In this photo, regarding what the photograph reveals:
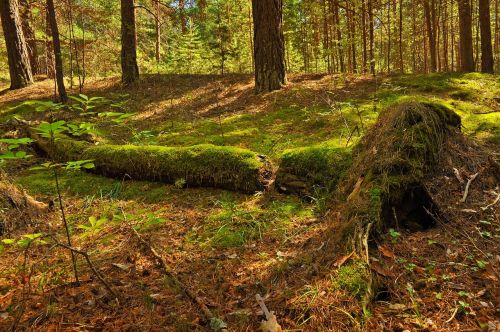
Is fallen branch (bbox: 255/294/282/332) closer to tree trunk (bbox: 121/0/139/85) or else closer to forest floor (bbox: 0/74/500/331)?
forest floor (bbox: 0/74/500/331)

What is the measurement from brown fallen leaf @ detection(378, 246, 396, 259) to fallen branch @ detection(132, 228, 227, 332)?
141 centimetres

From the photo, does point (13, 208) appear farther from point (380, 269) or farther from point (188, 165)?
point (380, 269)

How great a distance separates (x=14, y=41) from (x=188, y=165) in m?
10.7

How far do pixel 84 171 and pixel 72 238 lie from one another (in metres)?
2.44

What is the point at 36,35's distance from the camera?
53.0 ft

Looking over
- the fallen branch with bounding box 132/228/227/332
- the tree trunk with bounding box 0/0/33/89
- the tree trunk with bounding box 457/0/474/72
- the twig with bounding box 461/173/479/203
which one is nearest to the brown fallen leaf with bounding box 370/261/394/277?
the fallen branch with bounding box 132/228/227/332

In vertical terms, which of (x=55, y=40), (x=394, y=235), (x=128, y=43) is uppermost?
(x=128, y=43)

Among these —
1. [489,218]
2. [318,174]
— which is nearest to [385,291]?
[489,218]

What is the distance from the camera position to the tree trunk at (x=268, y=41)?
9367mm

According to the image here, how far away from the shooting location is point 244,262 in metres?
3.39

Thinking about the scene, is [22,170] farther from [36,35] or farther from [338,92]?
[36,35]

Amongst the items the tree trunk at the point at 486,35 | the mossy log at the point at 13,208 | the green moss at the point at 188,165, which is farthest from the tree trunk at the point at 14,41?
the tree trunk at the point at 486,35

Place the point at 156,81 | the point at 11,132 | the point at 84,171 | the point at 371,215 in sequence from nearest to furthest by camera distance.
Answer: the point at 371,215, the point at 84,171, the point at 11,132, the point at 156,81

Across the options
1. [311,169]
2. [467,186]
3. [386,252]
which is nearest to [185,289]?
[386,252]
